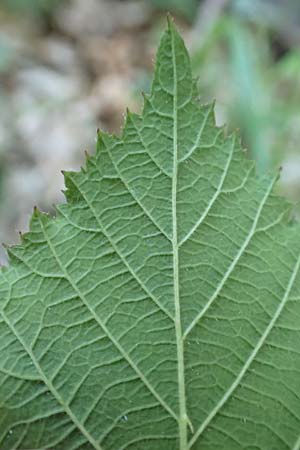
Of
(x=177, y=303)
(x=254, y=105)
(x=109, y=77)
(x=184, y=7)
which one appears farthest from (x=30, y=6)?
(x=177, y=303)

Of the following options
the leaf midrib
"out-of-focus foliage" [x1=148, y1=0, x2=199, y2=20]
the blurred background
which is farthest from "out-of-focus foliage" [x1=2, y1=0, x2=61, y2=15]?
the leaf midrib

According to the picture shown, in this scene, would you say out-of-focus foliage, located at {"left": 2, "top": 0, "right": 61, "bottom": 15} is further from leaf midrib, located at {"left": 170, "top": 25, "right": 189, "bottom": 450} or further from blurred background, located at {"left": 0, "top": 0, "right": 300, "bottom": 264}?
leaf midrib, located at {"left": 170, "top": 25, "right": 189, "bottom": 450}

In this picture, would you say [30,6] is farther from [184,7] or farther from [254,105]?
[254,105]

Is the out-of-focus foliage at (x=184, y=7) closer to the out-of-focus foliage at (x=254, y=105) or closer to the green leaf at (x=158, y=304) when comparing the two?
the out-of-focus foliage at (x=254, y=105)

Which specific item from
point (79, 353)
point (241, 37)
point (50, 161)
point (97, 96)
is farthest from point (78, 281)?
point (97, 96)

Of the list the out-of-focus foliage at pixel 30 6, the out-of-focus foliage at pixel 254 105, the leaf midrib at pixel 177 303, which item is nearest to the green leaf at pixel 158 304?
the leaf midrib at pixel 177 303
